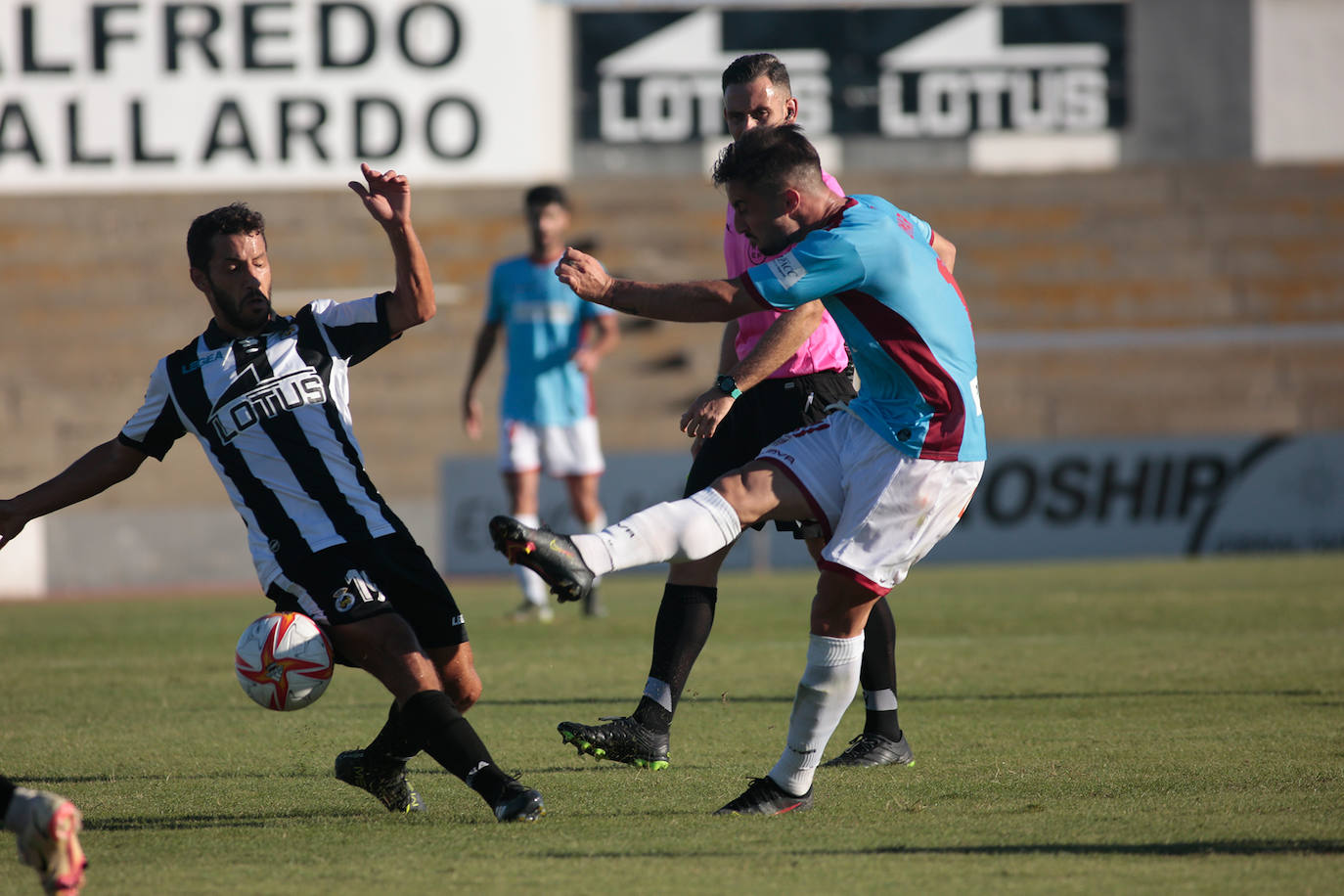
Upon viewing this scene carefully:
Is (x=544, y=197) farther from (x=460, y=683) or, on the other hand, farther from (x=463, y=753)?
(x=463, y=753)

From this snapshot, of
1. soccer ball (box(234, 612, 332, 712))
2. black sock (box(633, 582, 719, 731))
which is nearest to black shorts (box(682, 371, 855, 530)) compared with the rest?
black sock (box(633, 582, 719, 731))

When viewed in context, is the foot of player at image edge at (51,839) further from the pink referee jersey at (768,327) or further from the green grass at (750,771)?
the pink referee jersey at (768,327)

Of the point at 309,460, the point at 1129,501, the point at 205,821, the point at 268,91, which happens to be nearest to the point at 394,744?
the point at 205,821

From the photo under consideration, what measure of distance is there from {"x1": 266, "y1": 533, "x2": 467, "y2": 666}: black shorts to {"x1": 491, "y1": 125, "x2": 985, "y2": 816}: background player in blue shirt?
0.68 m

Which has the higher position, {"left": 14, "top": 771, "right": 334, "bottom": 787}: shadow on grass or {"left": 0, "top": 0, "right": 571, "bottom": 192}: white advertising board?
{"left": 0, "top": 0, "right": 571, "bottom": 192}: white advertising board

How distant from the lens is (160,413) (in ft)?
14.3

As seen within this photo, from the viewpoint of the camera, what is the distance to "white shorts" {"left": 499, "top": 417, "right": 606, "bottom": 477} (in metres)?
10.0

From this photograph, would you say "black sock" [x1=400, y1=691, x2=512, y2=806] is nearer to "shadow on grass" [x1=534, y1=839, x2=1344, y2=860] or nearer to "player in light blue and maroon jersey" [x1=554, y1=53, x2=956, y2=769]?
"shadow on grass" [x1=534, y1=839, x2=1344, y2=860]

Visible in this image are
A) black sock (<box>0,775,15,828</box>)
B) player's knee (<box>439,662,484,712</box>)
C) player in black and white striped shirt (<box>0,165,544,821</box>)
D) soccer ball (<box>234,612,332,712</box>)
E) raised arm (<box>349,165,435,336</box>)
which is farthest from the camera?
player's knee (<box>439,662,484,712</box>)

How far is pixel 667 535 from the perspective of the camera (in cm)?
394

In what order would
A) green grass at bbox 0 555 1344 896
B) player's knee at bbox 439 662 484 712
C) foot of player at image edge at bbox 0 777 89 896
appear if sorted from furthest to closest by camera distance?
player's knee at bbox 439 662 484 712, green grass at bbox 0 555 1344 896, foot of player at image edge at bbox 0 777 89 896

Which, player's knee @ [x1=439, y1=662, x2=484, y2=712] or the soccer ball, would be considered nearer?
the soccer ball

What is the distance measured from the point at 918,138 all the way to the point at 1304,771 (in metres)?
16.6

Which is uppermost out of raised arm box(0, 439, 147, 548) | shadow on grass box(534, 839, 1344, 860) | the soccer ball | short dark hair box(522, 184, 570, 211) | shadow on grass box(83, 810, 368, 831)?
short dark hair box(522, 184, 570, 211)
